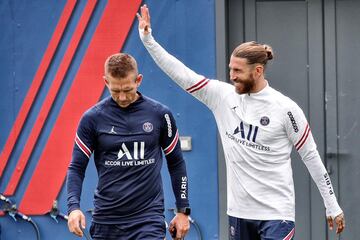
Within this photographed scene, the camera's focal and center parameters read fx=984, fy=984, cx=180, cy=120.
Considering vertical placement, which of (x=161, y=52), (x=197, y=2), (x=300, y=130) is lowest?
(x=300, y=130)

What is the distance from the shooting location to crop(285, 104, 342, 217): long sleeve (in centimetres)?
643

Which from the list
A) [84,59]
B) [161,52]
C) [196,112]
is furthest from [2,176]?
[161,52]

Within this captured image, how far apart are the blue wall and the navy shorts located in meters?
2.77

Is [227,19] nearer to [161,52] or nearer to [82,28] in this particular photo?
[82,28]

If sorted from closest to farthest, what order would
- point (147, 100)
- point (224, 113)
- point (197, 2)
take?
1. point (147, 100)
2. point (224, 113)
3. point (197, 2)

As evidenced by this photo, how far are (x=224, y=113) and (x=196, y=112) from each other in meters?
2.19

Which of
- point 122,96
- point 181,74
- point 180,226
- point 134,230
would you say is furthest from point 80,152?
point 181,74

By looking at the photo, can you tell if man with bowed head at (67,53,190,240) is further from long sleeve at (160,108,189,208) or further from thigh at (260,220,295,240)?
thigh at (260,220,295,240)

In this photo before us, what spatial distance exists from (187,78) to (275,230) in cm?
A: 115

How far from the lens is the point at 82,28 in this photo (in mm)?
8812

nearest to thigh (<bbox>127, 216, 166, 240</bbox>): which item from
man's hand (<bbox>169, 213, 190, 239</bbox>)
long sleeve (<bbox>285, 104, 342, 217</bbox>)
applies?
man's hand (<bbox>169, 213, 190, 239</bbox>)

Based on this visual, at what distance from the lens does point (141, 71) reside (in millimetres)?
8789

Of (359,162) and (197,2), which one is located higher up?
(197,2)

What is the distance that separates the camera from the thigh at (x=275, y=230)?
20.9 feet
